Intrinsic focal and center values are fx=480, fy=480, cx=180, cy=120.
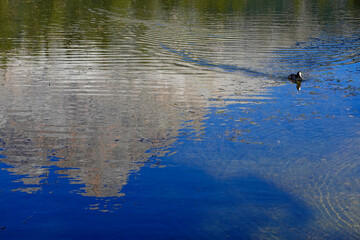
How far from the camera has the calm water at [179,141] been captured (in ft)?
30.6

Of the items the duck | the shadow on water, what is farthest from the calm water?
the duck

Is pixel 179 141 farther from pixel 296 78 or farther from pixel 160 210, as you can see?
pixel 296 78

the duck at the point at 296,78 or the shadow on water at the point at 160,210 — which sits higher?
the duck at the point at 296,78

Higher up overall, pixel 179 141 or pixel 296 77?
pixel 296 77

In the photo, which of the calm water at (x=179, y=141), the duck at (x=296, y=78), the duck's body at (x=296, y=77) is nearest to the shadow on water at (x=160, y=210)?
the calm water at (x=179, y=141)

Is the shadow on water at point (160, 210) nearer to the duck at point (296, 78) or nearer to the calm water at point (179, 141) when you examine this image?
the calm water at point (179, 141)

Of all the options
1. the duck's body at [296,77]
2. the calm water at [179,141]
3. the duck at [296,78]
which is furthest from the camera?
the duck's body at [296,77]

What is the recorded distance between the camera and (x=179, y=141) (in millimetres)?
13219

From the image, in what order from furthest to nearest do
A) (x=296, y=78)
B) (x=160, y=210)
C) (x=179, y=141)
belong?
1. (x=296, y=78)
2. (x=179, y=141)
3. (x=160, y=210)

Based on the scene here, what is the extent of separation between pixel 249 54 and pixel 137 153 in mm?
15194

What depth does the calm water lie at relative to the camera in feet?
30.6

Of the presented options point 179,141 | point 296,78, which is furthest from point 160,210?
point 296,78

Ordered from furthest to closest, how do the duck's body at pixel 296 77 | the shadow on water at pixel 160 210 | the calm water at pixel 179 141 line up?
the duck's body at pixel 296 77, the calm water at pixel 179 141, the shadow on water at pixel 160 210

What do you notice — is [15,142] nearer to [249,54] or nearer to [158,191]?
[158,191]
